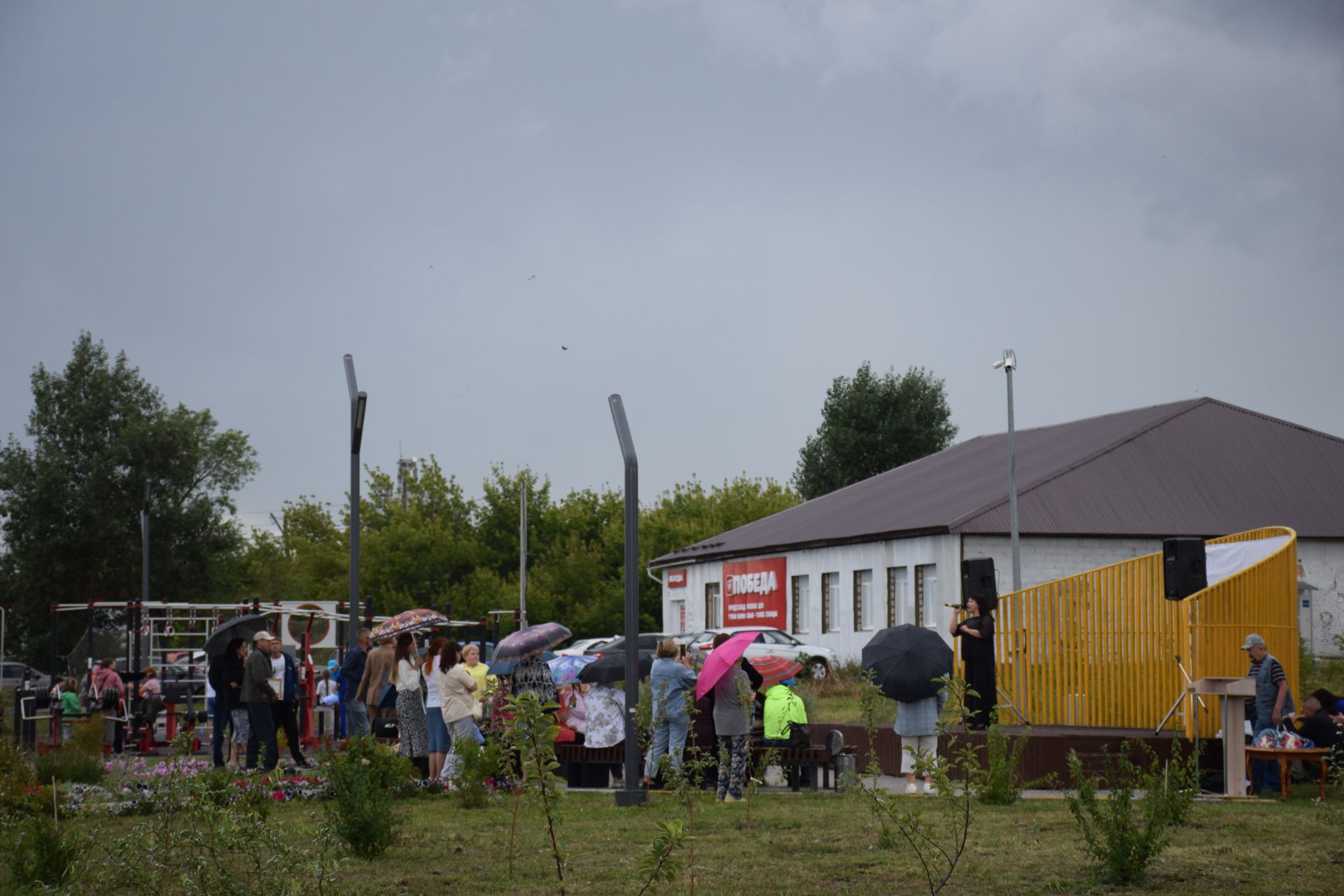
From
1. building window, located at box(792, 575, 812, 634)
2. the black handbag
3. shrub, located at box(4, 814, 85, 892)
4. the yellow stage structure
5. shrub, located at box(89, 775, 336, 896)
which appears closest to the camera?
shrub, located at box(89, 775, 336, 896)

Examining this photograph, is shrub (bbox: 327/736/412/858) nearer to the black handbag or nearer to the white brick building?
the black handbag

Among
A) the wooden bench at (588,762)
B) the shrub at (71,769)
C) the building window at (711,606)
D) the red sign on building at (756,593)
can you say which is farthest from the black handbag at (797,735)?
the building window at (711,606)

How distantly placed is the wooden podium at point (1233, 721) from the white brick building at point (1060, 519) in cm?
1967

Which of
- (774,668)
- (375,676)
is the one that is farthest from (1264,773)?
(375,676)

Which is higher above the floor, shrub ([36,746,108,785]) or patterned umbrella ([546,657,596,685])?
patterned umbrella ([546,657,596,685])

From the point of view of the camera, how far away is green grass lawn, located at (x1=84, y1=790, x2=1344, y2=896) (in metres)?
8.83

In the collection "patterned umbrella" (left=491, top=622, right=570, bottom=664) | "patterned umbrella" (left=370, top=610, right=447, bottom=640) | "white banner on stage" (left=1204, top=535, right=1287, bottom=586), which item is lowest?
"patterned umbrella" (left=491, top=622, right=570, bottom=664)

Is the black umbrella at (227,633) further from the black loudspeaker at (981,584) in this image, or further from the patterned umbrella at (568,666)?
the black loudspeaker at (981,584)

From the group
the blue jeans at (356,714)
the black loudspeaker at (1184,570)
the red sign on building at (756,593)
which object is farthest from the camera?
the red sign on building at (756,593)

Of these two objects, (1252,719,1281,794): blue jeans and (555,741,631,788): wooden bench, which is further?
(555,741,631,788): wooden bench

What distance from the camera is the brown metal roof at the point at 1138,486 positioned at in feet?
126

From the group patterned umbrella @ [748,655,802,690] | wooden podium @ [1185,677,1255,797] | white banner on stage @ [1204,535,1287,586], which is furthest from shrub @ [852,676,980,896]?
white banner on stage @ [1204,535,1287,586]

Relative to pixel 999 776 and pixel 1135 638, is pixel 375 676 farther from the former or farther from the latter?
pixel 1135 638

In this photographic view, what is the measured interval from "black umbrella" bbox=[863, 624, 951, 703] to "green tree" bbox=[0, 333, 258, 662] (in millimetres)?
44504
